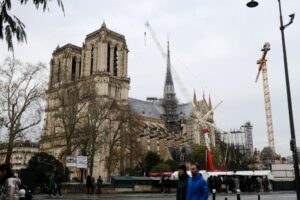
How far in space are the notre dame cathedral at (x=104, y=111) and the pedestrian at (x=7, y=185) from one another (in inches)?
1309

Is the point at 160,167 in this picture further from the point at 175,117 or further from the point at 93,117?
the point at 175,117

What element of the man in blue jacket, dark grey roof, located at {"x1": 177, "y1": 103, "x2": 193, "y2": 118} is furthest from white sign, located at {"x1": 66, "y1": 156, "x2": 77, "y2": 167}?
dark grey roof, located at {"x1": 177, "y1": 103, "x2": 193, "y2": 118}

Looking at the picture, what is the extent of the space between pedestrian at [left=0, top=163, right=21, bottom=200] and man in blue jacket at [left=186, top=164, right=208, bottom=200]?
316cm

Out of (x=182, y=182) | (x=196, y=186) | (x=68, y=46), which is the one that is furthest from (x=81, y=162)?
(x=68, y=46)

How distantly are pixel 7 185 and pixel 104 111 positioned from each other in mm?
41132

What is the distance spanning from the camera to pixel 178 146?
362 ft

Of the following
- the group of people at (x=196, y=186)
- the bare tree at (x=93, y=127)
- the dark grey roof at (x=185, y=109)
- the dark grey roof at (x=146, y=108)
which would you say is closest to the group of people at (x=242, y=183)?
the bare tree at (x=93, y=127)

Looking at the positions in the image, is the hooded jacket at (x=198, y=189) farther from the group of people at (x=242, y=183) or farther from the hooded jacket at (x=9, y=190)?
the group of people at (x=242, y=183)

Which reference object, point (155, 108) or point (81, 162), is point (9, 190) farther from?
point (155, 108)

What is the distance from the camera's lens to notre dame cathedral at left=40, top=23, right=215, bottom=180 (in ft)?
146

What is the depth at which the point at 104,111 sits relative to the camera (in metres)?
47.5

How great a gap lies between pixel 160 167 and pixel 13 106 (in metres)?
34.0

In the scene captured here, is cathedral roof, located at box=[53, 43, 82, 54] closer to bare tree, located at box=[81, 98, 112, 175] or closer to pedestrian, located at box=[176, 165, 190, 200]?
bare tree, located at box=[81, 98, 112, 175]

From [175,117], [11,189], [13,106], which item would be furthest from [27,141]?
Answer: [175,117]
